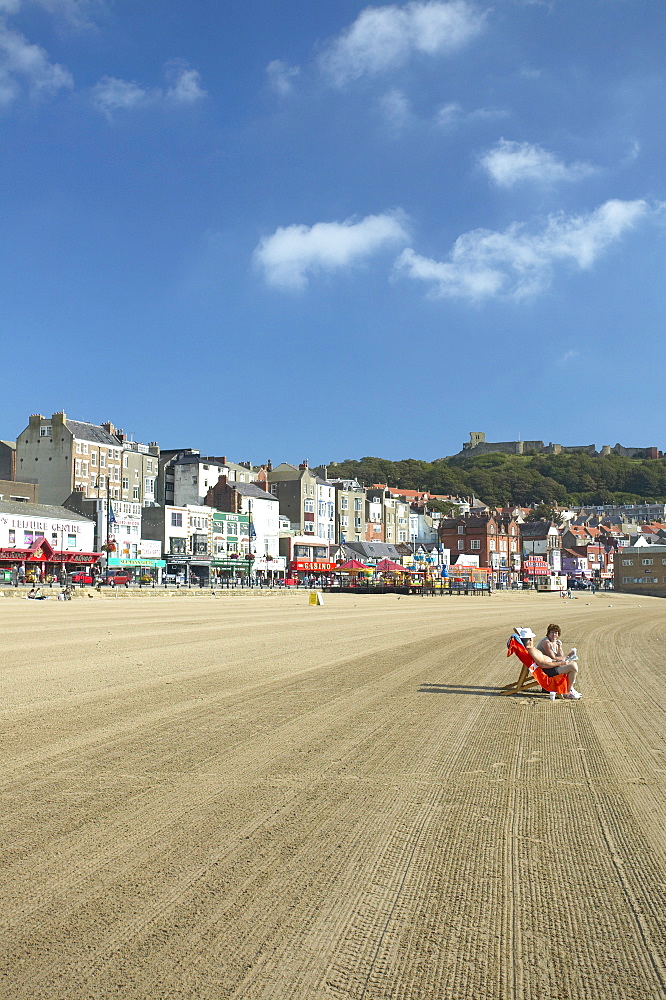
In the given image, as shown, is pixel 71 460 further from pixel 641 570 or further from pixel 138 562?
pixel 641 570

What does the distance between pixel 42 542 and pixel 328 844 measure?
234ft

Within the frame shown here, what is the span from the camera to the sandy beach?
172 inches

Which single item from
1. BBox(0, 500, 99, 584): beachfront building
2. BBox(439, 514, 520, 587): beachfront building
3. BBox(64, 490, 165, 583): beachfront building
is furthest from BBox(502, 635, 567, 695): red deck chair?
BBox(439, 514, 520, 587): beachfront building

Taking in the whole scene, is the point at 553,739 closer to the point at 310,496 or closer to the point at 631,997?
the point at 631,997

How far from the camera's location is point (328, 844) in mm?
6160

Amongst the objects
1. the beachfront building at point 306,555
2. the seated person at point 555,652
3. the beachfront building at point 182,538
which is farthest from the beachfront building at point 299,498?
the seated person at point 555,652

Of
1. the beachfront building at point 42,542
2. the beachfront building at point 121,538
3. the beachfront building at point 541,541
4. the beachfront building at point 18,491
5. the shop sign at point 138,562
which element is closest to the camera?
the beachfront building at point 42,542

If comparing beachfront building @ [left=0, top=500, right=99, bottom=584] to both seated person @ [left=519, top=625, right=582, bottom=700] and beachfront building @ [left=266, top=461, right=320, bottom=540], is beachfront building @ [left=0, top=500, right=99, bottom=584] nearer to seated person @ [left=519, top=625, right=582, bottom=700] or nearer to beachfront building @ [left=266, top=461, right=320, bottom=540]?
beachfront building @ [left=266, top=461, right=320, bottom=540]

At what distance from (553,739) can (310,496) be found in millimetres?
105909

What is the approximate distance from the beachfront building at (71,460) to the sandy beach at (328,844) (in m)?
81.4

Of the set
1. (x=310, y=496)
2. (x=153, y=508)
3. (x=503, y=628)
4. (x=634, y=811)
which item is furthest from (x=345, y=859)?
(x=310, y=496)

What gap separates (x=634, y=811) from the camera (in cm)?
702

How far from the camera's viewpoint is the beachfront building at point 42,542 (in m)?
71.4

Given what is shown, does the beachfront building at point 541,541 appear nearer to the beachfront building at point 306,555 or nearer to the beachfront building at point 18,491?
the beachfront building at point 306,555
